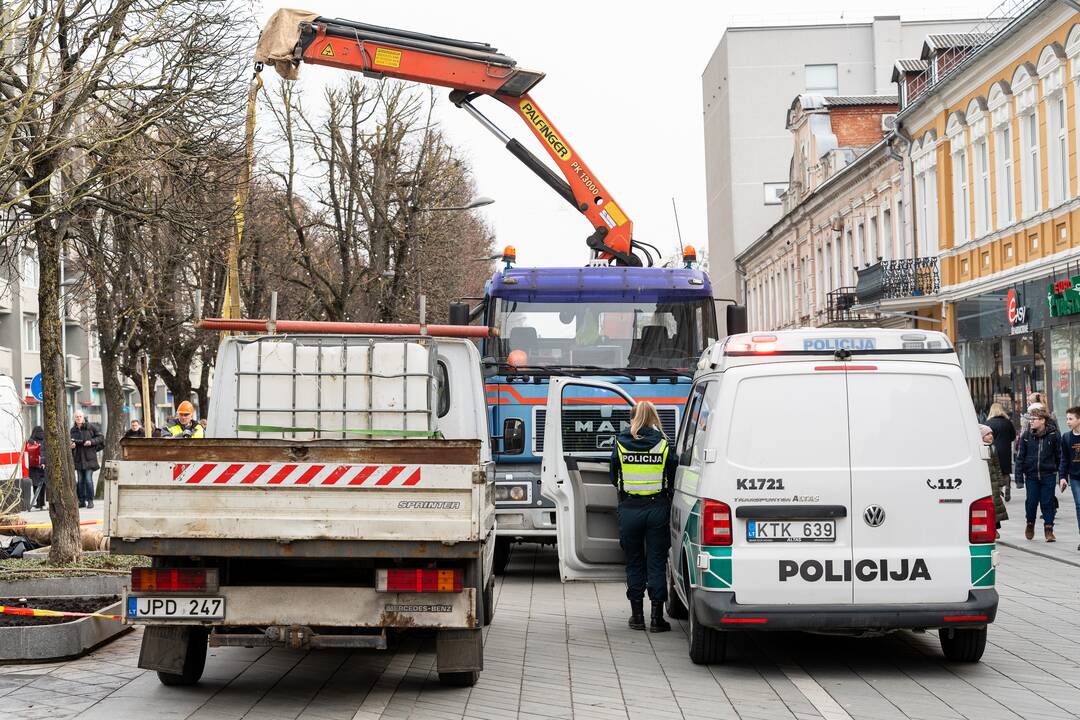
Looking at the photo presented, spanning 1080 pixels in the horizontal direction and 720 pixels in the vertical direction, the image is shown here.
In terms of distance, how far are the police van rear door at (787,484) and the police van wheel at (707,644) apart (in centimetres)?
56

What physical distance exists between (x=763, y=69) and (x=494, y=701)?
65227 millimetres

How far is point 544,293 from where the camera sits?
49.2 feet

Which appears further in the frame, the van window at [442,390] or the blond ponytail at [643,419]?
the blond ponytail at [643,419]

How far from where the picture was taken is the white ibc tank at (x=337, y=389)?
9703 mm

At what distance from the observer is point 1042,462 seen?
1766 cm

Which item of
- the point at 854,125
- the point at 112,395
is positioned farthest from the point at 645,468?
the point at 854,125

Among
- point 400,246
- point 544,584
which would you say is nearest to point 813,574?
point 544,584

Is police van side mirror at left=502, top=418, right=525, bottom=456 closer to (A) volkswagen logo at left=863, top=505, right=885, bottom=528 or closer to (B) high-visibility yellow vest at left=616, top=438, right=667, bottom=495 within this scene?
(B) high-visibility yellow vest at left=616, top=438, right=667, bottom=495

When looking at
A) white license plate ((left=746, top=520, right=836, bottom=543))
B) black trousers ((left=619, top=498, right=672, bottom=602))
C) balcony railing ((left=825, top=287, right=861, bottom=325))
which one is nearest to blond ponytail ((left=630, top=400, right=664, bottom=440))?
black trousers ((left=619, top=498, right=672, bottom=602))

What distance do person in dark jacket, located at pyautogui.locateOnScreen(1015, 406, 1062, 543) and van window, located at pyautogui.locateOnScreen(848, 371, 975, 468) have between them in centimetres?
954

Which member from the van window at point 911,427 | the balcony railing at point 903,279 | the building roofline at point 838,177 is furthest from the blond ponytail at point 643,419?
the building roofline at point 838,177

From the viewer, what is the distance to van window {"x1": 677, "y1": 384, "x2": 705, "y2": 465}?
9883 mm

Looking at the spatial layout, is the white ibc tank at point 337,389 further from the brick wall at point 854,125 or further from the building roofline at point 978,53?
the brick wall at point 854,125

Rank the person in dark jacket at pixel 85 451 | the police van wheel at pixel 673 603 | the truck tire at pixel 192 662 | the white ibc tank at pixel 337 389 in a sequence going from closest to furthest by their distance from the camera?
1. the truck tire at pixel 192 662
2. the white ibc tank at pixel 337 389
3. the police van wheel at pixel 673 603
4. the person in dark jacket at pixel 85 451
